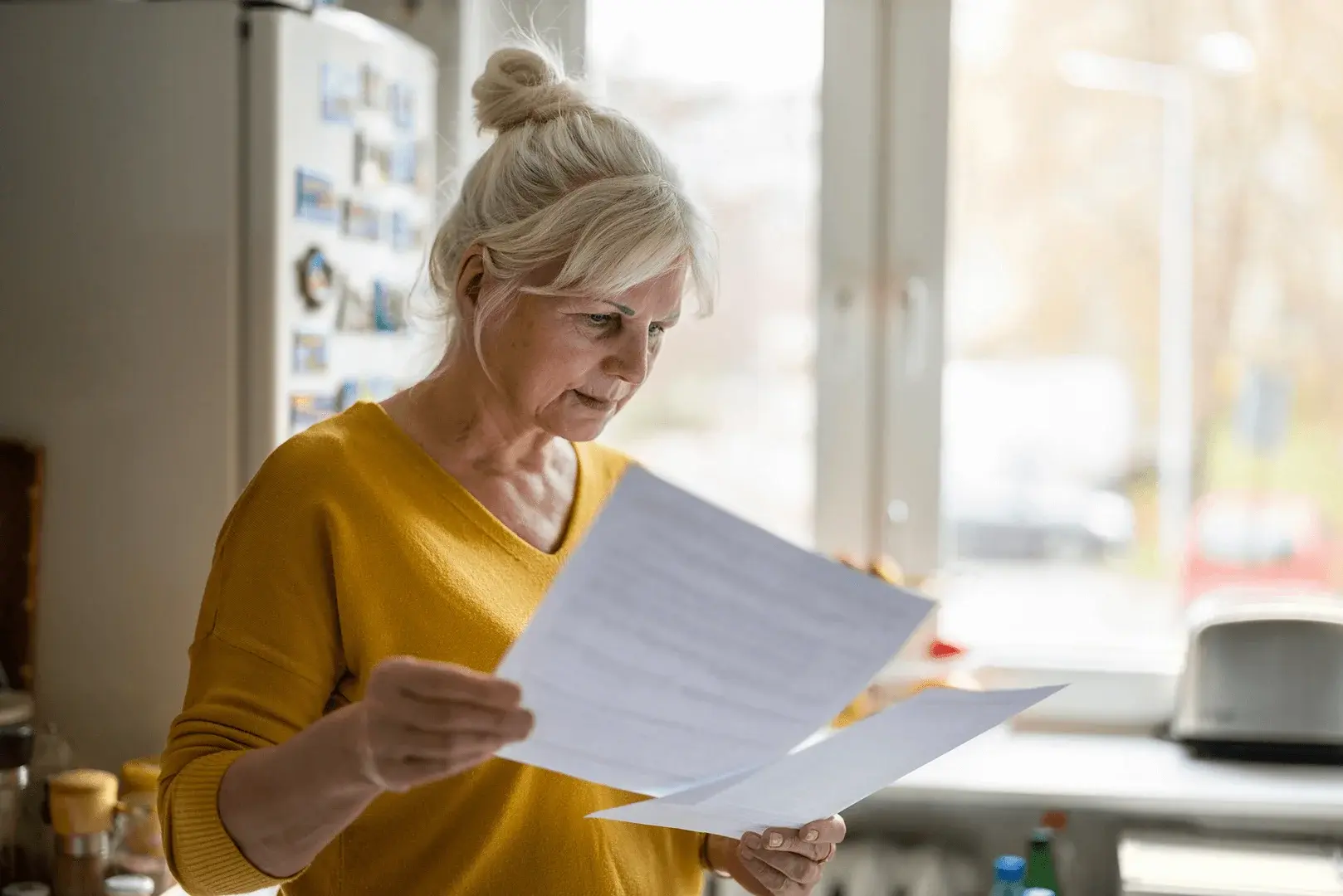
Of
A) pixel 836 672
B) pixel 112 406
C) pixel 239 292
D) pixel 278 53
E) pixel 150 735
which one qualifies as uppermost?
pixel 278 53

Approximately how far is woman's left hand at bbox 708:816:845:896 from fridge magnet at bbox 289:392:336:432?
75cm

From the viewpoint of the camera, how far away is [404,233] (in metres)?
1.79

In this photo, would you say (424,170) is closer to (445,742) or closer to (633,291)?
(633,291)

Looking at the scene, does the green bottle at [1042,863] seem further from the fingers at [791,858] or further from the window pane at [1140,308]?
the fingers at [791,858]

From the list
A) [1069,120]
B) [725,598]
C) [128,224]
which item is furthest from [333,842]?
[1069,120]

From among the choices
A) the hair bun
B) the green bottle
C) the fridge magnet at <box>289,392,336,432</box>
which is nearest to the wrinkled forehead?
the hair bun

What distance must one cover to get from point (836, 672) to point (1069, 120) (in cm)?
155

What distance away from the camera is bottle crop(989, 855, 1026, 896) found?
151cm

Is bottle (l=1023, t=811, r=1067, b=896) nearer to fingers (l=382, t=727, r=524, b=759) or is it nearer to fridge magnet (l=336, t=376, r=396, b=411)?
fridge magnet (l=336, t=376, r=396, b=411)

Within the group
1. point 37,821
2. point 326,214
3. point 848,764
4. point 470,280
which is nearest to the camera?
point 848,764

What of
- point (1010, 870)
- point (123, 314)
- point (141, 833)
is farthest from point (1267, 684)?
point (123, 314)

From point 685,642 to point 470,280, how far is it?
442 mm

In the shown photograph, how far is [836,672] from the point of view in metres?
0.73

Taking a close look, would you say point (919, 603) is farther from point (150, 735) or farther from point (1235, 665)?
point (1235, 665)
